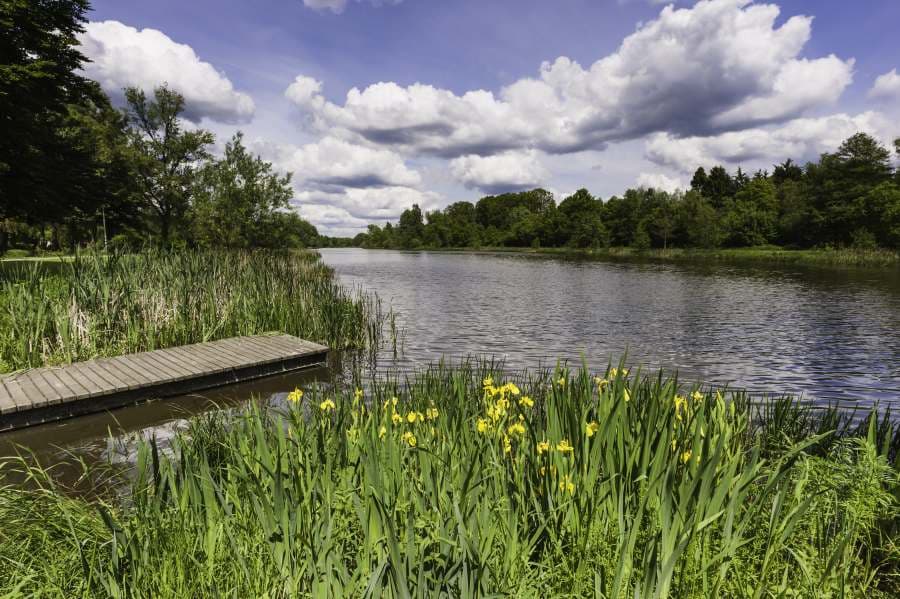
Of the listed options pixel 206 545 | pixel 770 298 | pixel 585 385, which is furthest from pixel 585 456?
pixel 770 298

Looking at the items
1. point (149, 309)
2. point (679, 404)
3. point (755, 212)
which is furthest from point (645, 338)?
point (755, 212)

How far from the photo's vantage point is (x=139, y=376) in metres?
8.61

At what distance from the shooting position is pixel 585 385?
12.8ft

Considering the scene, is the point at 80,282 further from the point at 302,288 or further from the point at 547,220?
the point at 547,220

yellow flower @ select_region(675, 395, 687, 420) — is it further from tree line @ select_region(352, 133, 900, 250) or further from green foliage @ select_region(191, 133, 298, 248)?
tree line @ select_region(352, 133, 900, 250)

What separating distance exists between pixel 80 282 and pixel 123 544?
366 inches

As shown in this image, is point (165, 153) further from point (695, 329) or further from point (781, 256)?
point (781, 256)

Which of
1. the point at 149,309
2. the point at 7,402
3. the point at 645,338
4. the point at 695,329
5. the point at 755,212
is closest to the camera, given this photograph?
the point at 7,402

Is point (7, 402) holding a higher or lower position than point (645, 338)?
higher

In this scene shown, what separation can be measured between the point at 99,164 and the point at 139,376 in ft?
66.5

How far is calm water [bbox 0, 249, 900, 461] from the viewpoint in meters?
8.28

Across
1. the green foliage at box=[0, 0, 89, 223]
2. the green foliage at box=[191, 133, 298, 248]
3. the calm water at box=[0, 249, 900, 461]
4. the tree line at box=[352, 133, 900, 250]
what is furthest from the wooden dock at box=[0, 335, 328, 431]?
the tree line at box=[352, 133, 900, 250]

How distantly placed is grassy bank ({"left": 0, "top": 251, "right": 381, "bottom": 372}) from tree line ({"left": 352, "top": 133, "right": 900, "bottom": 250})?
63964 millimetres

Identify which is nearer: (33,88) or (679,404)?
(679,404)
